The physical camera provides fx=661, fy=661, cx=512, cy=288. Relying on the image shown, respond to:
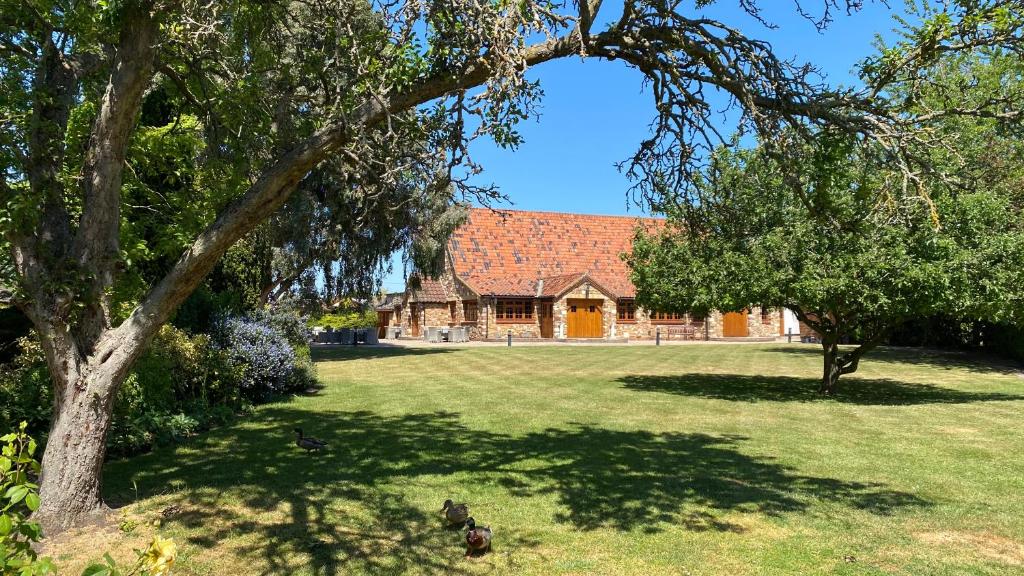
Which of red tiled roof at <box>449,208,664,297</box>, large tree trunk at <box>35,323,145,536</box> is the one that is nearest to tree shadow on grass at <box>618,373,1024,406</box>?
large tree trunk at <box>35,323,145,536</box>

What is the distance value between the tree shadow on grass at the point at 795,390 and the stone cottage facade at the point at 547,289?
19.6 metres

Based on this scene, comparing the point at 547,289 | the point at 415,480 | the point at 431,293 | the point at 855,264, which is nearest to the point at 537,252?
the point at 547,289

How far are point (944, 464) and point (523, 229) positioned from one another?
119 feet

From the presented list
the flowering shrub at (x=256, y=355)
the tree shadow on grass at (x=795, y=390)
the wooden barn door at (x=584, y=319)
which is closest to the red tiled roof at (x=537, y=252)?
the wooden barn door at (x=584, y=319)

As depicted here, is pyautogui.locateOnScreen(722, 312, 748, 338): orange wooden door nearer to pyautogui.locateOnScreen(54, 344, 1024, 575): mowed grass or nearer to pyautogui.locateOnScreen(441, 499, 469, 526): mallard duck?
pyautogui.locateOnScreen(54, 344, 1024, 575): mowed grass

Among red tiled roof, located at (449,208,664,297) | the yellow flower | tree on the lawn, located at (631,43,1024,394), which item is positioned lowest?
the yellow flower

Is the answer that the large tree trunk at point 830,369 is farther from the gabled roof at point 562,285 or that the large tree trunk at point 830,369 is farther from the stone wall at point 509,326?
the stone wall at point 509,326

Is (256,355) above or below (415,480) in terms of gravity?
above

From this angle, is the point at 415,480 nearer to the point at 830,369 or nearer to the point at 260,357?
the point at 260,357

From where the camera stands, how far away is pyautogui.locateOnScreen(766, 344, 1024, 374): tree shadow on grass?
24.4 m

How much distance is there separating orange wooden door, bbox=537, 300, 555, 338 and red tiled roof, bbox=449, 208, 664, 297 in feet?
2.83

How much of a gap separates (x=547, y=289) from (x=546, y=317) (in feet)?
5.65

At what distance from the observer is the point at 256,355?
1359cm

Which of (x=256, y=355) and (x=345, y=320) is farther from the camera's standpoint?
(x=345, y=320)
